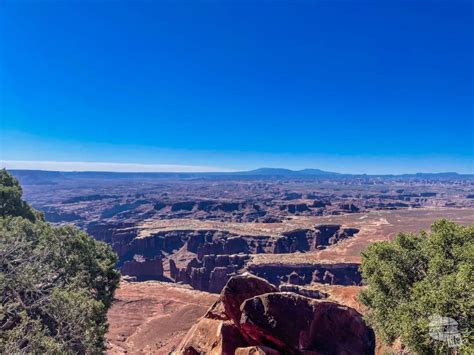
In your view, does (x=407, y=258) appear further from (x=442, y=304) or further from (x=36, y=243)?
(x=36, y=243)

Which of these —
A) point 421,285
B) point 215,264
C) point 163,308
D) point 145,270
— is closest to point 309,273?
point 215,264

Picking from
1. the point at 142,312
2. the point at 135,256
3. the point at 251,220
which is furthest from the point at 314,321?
the point at 251,220

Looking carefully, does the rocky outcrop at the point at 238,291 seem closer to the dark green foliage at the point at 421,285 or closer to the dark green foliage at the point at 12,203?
the dark green foliage at the point at 421,285

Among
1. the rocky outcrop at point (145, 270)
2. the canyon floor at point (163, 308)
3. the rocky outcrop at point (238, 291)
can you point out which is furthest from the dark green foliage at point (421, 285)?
the rocky outcrop at point (145, 270)

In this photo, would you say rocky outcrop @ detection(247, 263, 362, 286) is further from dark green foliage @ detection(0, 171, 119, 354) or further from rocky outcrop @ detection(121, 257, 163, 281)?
dark green foliage @ detection(0, 171, 119, 354)

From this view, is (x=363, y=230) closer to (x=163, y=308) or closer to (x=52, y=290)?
(x=163, y=308)

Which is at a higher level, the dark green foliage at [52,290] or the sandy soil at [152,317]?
the dark green foliage at [52,290]
